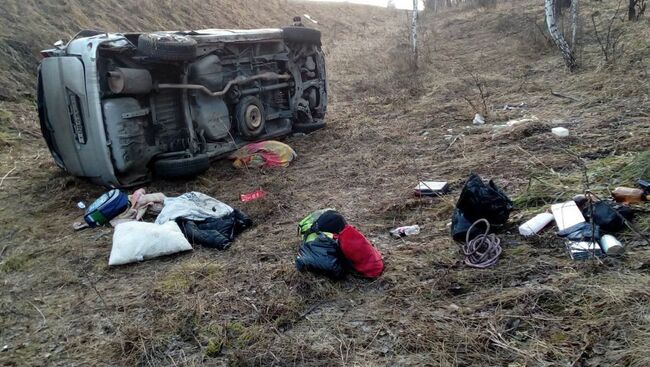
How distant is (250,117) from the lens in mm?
6836

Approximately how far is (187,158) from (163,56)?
1.17 m

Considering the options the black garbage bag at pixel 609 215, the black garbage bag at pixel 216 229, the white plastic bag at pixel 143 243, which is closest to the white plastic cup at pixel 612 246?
the black garbage bag at pixel 609 215

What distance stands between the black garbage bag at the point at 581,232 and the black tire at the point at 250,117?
4.38 m

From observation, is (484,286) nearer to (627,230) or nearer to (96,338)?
(627,230)

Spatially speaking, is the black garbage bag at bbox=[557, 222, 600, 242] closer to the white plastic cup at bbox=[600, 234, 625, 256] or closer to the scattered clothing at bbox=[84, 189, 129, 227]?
the white plastic cup at bbox=[600, 234, 625, 256]

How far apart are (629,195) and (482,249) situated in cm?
113

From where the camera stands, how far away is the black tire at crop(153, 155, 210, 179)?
575 centimetres

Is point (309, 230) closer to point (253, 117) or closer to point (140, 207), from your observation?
point (140, 207)

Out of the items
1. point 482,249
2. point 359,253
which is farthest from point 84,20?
point 482,249

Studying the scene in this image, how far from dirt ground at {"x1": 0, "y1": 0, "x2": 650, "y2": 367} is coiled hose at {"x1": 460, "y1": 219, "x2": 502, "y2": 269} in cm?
7

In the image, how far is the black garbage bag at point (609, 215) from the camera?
3.27m

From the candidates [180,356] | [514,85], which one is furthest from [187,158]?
[514,85]

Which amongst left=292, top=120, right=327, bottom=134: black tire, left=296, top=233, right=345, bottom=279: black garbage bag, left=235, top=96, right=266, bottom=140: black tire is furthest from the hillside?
left=296, top=233, right=345, bottom=279: black garbage bag

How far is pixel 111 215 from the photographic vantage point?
4914 mm
